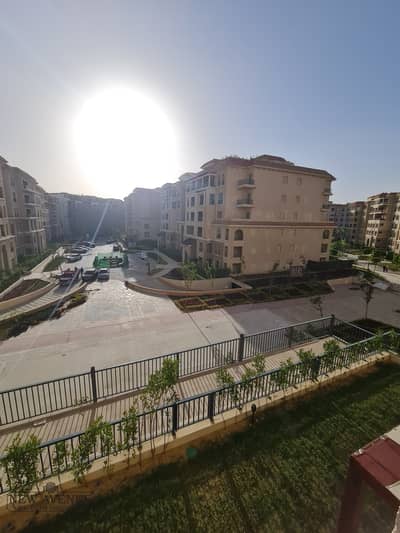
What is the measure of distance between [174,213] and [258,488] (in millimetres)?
40119

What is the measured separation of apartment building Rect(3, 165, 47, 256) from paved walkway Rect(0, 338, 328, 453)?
33588 mm

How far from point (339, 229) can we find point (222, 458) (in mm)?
84314

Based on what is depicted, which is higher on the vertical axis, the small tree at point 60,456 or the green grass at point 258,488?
the small tree at point 60,456

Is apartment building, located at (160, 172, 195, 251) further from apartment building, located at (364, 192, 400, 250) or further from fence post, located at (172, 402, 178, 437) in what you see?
apartment building, located at (364, 192, 400, 250)

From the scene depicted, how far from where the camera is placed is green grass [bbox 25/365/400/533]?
390cm

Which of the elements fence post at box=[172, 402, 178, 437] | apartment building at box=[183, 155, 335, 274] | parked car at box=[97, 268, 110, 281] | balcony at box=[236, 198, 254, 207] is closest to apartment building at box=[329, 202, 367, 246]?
apartment building at box=[183, 155, 335, 274]

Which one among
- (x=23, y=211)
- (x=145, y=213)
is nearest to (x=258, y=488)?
(x=23, y=211)

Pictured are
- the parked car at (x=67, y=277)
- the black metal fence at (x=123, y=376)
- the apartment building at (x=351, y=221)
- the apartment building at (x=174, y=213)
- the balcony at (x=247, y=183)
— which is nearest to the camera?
the black metal fence at (x=123, y=376)

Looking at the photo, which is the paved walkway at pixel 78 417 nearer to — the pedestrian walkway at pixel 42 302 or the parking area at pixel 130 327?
the parking area at pixel 130 327

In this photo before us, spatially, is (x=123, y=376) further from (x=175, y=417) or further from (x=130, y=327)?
(x=175, y=417)

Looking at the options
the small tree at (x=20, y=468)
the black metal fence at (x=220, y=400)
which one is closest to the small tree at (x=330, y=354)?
the black metal fence at (x=220, y=400)

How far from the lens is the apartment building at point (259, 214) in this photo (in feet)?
86.2

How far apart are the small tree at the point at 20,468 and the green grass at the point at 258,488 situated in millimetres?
624

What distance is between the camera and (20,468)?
13.5 ft
